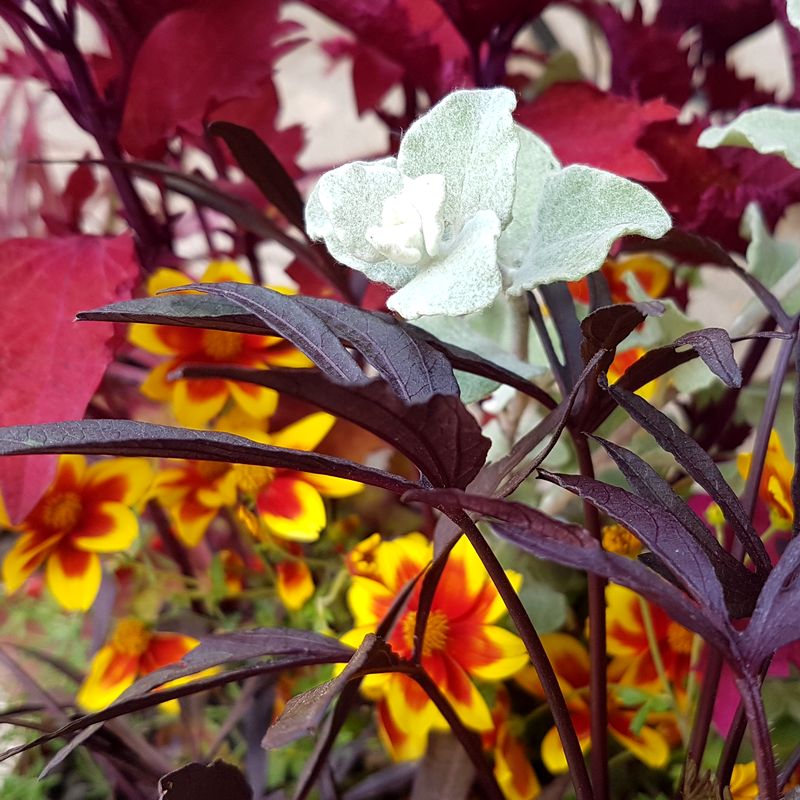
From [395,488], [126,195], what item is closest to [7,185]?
[126,195]

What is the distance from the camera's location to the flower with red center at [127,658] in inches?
13.9

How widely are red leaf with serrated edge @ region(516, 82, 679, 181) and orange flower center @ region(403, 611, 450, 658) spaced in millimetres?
175

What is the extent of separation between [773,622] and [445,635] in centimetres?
16

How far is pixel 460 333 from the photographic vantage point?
0.32m

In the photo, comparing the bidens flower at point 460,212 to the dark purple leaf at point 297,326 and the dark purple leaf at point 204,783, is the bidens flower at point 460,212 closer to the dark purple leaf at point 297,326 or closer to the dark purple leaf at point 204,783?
the dark purple leaf at point 297,326

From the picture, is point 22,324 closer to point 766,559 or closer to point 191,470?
point 191,470

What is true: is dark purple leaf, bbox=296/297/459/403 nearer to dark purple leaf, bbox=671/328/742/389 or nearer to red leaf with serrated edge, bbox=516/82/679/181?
dark purple leaf, bbox=671/328/742/389

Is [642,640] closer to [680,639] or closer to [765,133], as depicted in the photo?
[680,639]

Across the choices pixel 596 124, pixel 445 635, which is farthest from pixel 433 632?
pixel 596 124

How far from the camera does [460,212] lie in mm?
230

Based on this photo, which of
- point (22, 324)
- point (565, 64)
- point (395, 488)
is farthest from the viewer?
point (565, 64)

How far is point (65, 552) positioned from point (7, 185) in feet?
0.93

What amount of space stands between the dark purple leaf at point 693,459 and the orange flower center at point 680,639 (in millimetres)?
147

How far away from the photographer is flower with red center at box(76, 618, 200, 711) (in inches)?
13.9
